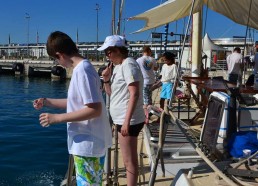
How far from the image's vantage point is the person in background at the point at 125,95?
10.2 feet

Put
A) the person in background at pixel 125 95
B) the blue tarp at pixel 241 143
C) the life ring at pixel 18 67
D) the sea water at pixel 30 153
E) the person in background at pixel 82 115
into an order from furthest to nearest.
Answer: the life ring at pixel 18 67, the sea water at pixel 30 153, the blue tarp at pixel 241 143, the person in background at pixel 125 95, the person in background at pixel 82 115

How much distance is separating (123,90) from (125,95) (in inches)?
1.9

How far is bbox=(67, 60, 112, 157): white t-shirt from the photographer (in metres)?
2.37

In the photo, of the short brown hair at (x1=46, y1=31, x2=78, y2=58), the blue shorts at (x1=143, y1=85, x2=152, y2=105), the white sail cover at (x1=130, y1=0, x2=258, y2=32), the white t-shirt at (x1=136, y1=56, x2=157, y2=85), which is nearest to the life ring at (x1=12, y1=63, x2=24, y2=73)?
the white sail cover at (x1=130, y1=0, x2=258, y2=32)

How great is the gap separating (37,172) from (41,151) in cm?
205

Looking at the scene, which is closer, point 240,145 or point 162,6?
point 240,145

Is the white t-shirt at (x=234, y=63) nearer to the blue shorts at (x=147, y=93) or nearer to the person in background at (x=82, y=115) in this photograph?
the blue shorts at (x=147, y=93)

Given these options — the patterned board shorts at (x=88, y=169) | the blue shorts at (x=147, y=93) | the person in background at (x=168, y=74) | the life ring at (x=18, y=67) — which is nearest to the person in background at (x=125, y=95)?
the patterned board shorts at (x=88, y=169)

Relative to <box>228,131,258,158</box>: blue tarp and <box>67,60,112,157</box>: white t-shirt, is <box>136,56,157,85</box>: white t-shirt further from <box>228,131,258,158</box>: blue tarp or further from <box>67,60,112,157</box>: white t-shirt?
<box>67,60,112,157</box>: white t-shirt

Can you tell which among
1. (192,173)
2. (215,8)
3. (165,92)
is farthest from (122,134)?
(215,8)

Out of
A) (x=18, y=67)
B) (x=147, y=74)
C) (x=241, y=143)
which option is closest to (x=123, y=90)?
(x=241, y=143)

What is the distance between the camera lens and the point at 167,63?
7203 millimetres

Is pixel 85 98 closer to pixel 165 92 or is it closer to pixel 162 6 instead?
pixel 162 6

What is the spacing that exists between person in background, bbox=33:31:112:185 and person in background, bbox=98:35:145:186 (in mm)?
603
